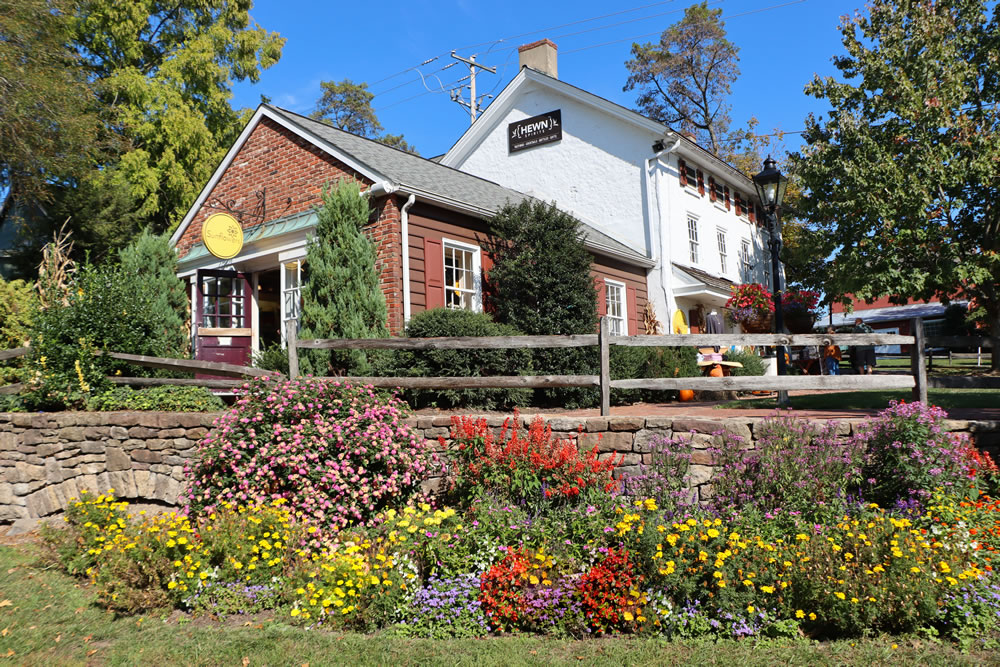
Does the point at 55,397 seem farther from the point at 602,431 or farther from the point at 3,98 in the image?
the point at 3,98

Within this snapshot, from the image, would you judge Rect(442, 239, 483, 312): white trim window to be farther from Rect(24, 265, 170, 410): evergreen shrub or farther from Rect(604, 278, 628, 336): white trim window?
Rect(24, 265, 170, 410): evergreen shrub

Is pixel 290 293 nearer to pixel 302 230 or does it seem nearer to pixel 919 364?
pixel 302 230

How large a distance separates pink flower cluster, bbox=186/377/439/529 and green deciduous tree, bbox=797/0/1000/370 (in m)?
12.1

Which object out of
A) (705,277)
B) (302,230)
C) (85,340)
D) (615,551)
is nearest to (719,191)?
(705,277)

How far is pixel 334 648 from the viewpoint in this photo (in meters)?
4.14

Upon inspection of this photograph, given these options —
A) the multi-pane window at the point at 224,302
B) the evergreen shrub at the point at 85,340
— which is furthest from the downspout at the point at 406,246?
the multi-pane window at the point at 224,302

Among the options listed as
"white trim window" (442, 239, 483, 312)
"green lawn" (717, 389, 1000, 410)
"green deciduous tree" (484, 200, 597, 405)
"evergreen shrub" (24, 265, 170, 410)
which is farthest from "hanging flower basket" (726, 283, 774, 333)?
"evergreen shrub" (24, 265, 170, 410)

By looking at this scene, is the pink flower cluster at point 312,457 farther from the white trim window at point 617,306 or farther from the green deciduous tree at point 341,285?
the white trim window at point 617,306

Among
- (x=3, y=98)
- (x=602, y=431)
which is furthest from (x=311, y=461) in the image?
(x=3, y=98)

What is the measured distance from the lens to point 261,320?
1448cm

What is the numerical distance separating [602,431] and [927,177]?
1176 centimetres

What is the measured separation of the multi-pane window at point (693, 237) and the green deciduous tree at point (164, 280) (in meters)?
12.4

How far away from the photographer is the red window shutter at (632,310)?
16.4 meters

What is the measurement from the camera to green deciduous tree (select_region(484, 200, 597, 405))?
11695mm
